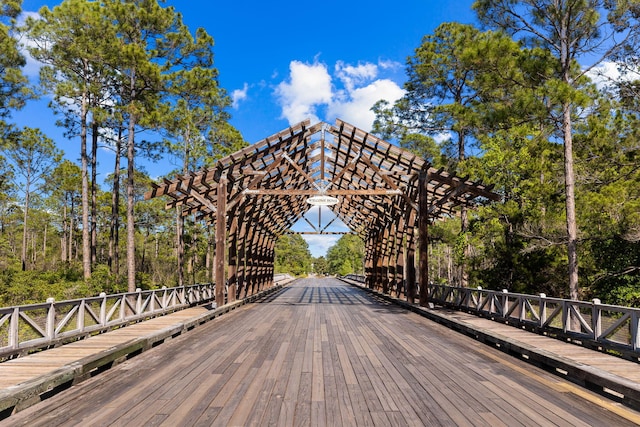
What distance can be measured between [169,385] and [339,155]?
1549 centimetres

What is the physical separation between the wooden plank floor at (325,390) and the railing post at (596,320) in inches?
61.1

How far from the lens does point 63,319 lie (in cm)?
816

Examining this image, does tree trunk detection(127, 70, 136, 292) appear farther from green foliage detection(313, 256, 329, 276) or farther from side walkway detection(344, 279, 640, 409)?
green foliage detection(313, 256, 329, 276)

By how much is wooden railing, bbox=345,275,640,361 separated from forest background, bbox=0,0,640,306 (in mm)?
1899

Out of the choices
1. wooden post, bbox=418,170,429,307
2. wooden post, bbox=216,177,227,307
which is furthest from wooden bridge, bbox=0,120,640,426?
wooden post, bbox=418,170,429,307

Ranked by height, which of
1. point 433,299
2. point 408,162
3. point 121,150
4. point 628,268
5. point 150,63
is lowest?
point 433,299

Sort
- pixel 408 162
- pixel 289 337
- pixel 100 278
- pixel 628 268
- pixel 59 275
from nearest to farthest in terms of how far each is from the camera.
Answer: pixel 289 337
pixel 628 268
pixel 408 162
pixel 100 278
pixel 59 275

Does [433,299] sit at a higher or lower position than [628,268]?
lower

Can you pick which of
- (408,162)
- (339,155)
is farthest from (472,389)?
(339,155)

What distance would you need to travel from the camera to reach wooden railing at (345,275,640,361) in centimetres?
675

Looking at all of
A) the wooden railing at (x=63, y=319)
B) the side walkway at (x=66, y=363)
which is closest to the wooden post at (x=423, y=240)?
the side walkway at (x=66, y=363)

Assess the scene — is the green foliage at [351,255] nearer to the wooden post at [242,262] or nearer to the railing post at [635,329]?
the wooden post at [242,262]

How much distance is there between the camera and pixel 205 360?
23.7ft

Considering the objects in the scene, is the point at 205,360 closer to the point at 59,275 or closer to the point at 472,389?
the point at 472,389
